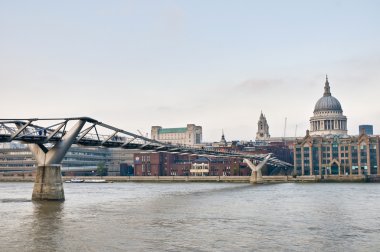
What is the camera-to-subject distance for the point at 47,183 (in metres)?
71.2

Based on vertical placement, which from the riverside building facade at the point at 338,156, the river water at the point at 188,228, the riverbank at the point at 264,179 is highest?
the riverside building facade at the point at 338,156

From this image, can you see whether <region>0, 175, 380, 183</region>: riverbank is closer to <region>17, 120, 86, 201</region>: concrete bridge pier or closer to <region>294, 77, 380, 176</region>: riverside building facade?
<region>294, 77, 380, 176</region>: riverside building facade

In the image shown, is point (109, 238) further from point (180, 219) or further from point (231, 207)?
point (231, 207)

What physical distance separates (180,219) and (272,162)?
134 meters

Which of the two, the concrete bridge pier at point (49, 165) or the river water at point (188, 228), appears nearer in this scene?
the river water at point (188, 228)

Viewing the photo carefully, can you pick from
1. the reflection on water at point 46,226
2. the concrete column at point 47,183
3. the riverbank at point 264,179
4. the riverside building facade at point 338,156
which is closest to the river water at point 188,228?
the reflection on water at point 46,226

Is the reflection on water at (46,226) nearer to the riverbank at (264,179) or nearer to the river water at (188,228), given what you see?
the river water at (188,228)

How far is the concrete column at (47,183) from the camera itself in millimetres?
70688

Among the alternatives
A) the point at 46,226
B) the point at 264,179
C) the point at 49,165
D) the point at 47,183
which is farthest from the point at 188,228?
the point at 264,179

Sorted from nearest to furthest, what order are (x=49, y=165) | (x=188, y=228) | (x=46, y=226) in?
(x=188, y=228) < (x=46, y=226) < (x=49, y=165)

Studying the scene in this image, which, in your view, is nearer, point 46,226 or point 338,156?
point 46,226

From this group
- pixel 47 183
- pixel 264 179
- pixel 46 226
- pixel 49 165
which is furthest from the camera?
pixel 264 179

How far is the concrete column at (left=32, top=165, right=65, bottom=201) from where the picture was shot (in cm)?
7069

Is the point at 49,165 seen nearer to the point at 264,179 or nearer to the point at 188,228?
the point at 188,228
